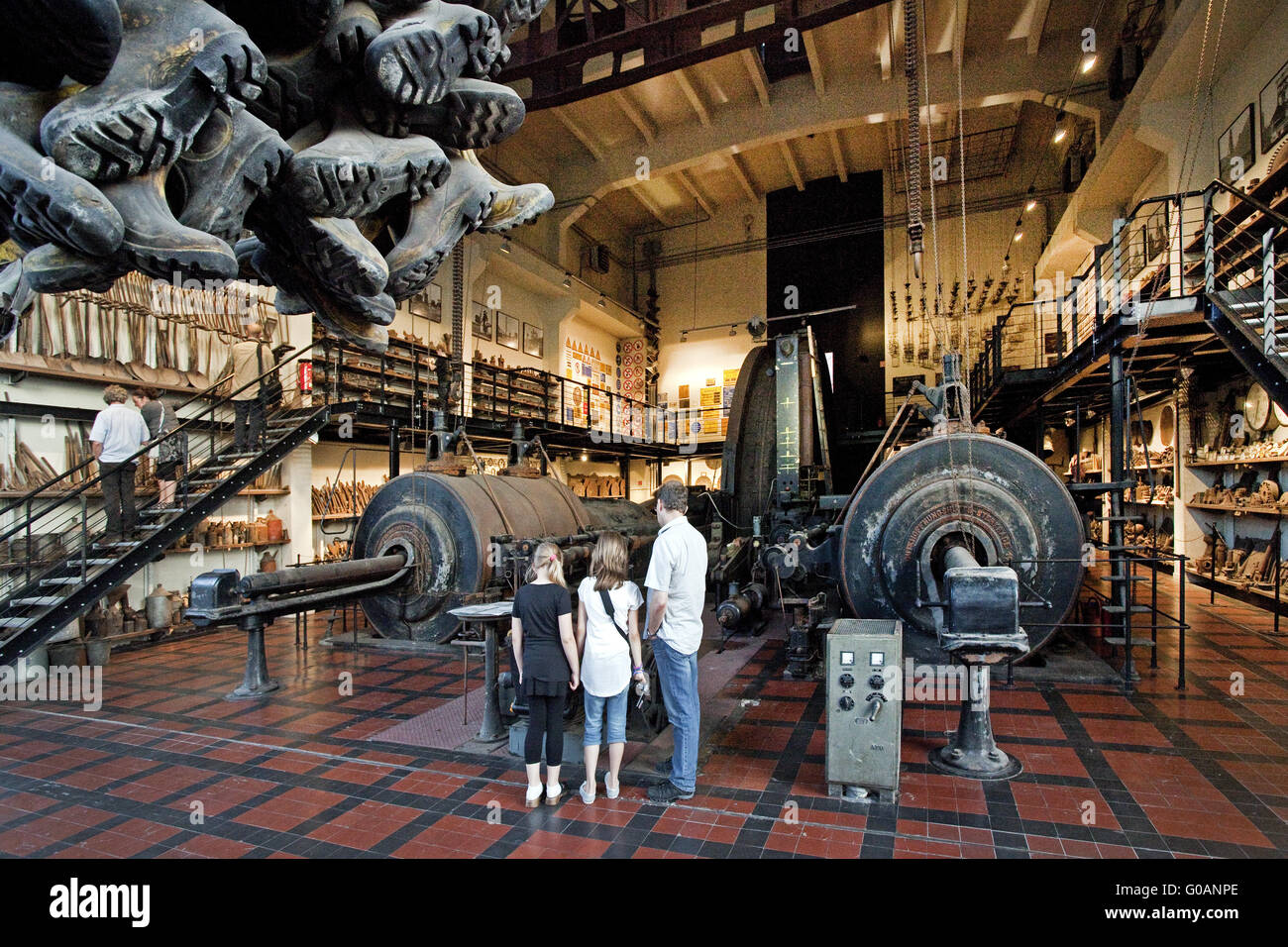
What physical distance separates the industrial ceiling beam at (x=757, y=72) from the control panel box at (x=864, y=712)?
47.0 ft

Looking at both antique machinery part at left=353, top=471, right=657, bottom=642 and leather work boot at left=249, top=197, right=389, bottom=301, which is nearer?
leather work boot at left=249, top=197, right=389, bottom=301

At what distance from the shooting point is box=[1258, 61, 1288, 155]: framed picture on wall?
8.09 meters

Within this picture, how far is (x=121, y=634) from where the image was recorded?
29.2 ft

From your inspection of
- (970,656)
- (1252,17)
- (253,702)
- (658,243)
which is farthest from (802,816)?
(658,243)

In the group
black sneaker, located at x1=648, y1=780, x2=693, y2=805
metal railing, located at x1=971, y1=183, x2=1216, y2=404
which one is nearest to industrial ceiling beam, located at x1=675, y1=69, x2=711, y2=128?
metal railing, located at x1=971, y1=183, x2=1216, y2=404

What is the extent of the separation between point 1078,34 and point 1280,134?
25.3ft

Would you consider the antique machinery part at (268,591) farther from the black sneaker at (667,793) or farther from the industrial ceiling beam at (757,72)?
the industrial ceiling beam at (757,72)

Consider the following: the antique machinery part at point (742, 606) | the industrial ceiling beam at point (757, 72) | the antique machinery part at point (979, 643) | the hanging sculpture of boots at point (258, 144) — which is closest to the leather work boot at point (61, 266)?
the hanging sculpture of boots at point (258, 144)

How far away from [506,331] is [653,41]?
9.00 metres

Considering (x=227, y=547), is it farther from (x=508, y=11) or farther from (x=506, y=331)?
(x=508, y=11)

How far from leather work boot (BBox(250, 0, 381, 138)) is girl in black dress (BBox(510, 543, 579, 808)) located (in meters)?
3.41

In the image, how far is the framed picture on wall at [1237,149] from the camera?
9.10 metres

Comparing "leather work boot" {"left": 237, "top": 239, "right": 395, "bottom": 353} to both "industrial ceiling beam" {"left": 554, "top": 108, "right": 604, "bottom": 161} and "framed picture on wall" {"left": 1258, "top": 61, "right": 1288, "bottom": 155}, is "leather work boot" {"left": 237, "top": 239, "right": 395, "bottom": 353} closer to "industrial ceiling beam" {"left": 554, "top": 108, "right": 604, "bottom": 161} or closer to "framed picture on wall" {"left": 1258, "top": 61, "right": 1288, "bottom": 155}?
"framed picture on wall" {"left": 1258, "top": 61, "right": 1288, "bottom": 155}

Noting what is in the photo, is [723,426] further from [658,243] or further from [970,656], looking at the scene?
[970,656]
